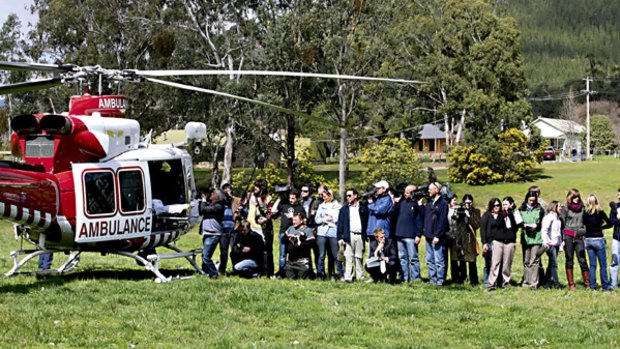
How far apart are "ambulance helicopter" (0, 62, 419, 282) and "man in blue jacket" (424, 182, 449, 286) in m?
3.36

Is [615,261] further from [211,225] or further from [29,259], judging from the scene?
[29,259]

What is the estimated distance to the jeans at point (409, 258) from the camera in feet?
49.0

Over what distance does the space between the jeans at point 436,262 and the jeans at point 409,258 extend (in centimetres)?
25

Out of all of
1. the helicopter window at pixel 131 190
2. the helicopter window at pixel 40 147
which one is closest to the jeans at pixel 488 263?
the helicopter window at pixel 131 190

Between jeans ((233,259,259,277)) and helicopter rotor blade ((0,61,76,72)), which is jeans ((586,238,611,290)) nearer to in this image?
jeans ((233,259,259,277))

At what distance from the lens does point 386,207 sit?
15.0m

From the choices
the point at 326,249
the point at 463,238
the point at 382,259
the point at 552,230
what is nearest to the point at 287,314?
the point at 382,259

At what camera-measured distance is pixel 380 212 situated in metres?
15.0

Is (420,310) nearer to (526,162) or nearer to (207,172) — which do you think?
(526,162)

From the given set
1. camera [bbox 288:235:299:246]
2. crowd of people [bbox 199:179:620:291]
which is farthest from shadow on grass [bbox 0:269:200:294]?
camera [bbox 288:235:299:246]

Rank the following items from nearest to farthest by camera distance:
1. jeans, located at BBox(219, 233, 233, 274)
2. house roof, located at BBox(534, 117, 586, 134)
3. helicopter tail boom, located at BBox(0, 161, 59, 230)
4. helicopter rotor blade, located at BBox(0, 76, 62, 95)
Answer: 1. helicopter rotor blade, located at BBox(0, 76, 62, 95)
2. helicopter tail boom, located at BBox(0, 161, 59, 230)
3. jeans, located at BBox(219, 233, 233, 274)
4. house roof, located at BBox(534, 117, 586, 134)

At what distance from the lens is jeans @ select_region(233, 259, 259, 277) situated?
15.0 metres

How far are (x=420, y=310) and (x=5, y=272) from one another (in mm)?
7916

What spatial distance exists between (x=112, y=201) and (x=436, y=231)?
5691 millimetres
